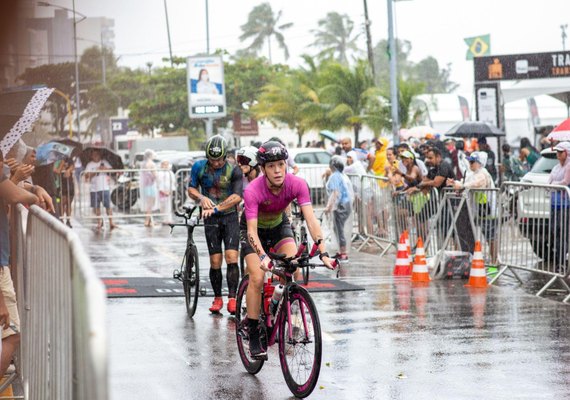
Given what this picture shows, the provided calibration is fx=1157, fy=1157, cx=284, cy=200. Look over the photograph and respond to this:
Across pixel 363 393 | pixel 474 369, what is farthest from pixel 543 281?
pixel 363 393

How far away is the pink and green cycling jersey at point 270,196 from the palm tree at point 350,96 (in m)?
43.1

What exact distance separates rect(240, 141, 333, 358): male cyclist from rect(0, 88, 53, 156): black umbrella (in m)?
1.64

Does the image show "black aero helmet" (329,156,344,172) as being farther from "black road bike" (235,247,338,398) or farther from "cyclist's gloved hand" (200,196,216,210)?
"black road bike" (235,247,338,398)

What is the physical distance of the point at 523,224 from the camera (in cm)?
1473

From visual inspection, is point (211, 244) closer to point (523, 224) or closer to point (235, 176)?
point (235, 176)

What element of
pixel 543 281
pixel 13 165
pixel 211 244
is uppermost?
pixel 13 165

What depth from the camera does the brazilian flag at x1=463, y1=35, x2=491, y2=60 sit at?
7412 centimetres

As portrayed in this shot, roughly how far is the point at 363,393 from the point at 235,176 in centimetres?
412

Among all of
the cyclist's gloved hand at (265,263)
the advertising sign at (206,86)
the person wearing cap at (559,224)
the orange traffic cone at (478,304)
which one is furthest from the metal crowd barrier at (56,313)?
the advertising sign at (206,86)

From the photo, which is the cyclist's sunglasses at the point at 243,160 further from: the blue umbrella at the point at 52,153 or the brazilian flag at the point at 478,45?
A: the brazilian flag at the point at 478,45

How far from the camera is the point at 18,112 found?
8.38 m

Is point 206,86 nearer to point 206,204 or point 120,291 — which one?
point 120,291

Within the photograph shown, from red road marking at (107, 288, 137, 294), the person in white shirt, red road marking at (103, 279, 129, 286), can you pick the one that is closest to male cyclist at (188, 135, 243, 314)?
red road marking at (107, 288, 137, 294)

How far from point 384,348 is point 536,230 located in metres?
5.12
